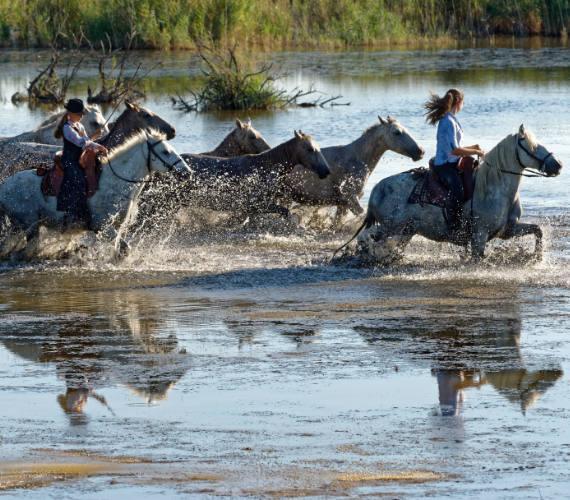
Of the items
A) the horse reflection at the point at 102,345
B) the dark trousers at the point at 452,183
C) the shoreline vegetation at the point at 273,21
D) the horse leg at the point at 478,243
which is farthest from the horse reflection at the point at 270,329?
the shoreline vegetation at the point at 273,21

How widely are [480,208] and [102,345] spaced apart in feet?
14.6

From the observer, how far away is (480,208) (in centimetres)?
1299

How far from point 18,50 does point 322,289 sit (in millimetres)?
30661

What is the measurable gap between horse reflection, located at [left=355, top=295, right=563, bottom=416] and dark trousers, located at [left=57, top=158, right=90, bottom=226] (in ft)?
13.1

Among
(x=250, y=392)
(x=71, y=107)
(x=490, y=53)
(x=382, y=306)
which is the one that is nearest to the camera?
(x=250, y=392)

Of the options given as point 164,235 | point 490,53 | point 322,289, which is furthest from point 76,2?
point 322,289

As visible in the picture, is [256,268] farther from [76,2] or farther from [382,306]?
[76,2]

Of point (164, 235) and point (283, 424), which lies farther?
point (164, 235)

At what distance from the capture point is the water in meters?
6.81

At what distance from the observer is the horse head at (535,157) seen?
12773 mm

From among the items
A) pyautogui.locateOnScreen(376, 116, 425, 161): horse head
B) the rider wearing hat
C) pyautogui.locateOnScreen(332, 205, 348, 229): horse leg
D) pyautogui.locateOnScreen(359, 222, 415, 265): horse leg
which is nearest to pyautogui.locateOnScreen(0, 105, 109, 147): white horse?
the rider wearing hat

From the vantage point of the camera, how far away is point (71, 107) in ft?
44.0

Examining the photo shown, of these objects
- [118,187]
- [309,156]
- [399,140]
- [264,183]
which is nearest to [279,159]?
[264,183]

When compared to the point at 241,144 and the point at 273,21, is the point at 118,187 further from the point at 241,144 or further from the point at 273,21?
the point at 273,21
